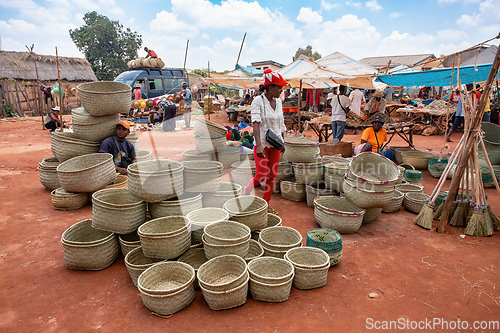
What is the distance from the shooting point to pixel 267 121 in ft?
12.4

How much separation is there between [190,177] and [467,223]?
146 inches

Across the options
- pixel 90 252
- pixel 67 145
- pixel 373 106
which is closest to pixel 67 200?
pixel 67 145

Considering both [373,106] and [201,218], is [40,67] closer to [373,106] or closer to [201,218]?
[373,106]

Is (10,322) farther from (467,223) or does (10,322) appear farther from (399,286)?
(467,223)

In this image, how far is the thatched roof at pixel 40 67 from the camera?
16.3 m

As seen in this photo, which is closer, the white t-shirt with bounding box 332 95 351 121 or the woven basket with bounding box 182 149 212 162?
the woven basket with bounding box 182 149 212 162

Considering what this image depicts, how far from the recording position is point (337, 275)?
2846 millimetres

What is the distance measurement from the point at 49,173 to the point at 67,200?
107 cm

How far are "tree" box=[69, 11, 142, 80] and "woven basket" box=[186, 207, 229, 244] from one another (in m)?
A: 27.1

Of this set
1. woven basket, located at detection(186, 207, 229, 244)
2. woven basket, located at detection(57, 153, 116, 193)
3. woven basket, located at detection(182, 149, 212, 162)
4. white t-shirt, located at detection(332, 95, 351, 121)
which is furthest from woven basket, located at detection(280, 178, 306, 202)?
white t-shirt, located at detection(332, 95, 351, 121)

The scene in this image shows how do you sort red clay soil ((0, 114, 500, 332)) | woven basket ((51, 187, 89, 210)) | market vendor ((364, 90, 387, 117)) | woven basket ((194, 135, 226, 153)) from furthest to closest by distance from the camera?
market vendor ((364, 90, 387, 117)), woven basket ((194, 135, 226, 153)), woven basket ((51, 187, 89, 210)), red clay soil ((0, 114, 500, 332))

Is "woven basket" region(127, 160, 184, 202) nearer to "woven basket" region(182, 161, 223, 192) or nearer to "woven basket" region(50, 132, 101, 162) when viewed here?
"woven basket" region(182, 161, 223, 192)

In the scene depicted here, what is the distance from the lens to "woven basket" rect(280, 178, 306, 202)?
4.87 metres

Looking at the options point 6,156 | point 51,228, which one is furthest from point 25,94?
point 51,228
